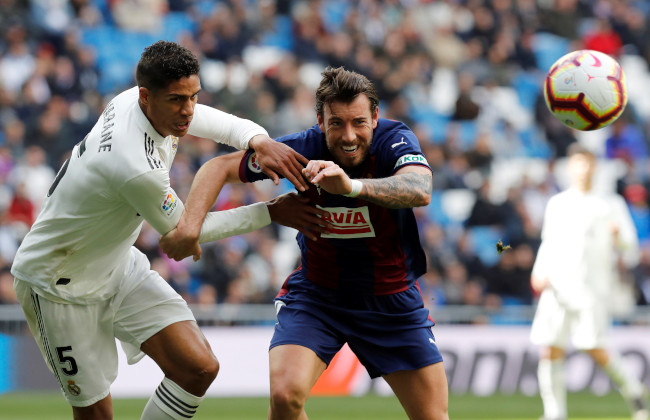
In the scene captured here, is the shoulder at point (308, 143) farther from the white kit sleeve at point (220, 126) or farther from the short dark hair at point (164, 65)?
the short dark hair at point (164, 65)

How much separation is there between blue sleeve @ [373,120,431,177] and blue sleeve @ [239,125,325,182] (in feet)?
1.13

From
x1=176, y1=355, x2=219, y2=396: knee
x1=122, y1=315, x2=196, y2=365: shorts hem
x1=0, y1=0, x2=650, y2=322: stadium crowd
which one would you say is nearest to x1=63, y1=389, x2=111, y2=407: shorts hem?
x1=122, y1=315, x2=196, y2=365: shorts hem

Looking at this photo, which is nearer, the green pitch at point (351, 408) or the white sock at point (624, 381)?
the white sock at point (624, 381)

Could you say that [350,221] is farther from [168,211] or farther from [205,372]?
[205,372]

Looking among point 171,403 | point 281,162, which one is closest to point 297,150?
point 281,162

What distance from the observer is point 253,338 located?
12516mm

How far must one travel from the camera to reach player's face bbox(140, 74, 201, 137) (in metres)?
5.46

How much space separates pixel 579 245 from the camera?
10.3 metres

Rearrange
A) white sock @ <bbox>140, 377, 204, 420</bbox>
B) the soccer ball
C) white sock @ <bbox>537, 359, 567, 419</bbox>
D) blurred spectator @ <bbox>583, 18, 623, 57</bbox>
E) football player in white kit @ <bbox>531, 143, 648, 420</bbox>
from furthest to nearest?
blurred spectator @ <bbox>583, 18, 623, 57</bbox>
football player in white kit @ <bbox>531, 143, 648, 420</bbox>
white sock @ <bbox>537, 359, 567, 419</bbox>
the soccer ball
white sock @ <bbox>140, 377, 204, 420</bbox>

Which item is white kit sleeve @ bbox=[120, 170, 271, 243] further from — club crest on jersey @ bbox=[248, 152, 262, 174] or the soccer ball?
the soccer ball

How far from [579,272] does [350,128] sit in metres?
5.50

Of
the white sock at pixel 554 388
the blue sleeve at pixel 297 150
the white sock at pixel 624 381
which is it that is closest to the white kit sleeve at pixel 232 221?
the blue sleeve at pixel 297 150

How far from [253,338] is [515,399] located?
3.39 m

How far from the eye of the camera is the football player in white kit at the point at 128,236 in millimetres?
5480
